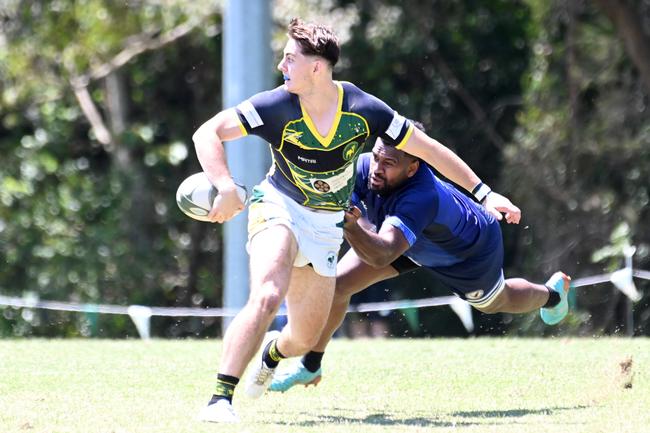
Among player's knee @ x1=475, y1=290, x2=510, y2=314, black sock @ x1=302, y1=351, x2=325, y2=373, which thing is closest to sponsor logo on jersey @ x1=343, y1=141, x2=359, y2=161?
black sock @ x1=302, y1=351, x2=325, y2=373

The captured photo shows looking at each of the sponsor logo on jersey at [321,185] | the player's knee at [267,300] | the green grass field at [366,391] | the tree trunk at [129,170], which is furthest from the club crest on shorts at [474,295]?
the tree trunk at [129,170]

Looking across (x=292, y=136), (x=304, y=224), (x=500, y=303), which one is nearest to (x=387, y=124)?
(x=292, y=136)

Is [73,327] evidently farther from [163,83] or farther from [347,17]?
[347,17]

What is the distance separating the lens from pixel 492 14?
69.4 feet

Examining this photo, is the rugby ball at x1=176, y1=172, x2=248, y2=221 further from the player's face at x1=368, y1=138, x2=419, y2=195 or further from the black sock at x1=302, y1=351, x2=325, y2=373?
the black sock at x1=302, y1=351, x2=325, y2=373

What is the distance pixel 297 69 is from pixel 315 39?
192 millimetres

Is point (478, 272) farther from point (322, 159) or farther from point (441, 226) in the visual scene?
point (322, 159)

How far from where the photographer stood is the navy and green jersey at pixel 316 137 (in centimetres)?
688

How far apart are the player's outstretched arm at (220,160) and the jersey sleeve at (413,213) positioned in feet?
4.51

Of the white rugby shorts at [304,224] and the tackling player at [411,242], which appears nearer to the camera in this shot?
the white rugby shorts at [304,224]

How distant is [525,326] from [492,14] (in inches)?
229

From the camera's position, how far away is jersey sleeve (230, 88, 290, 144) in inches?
269

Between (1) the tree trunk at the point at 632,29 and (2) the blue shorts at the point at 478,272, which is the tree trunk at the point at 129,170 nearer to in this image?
(1) the tree trunk at the point at 632,29

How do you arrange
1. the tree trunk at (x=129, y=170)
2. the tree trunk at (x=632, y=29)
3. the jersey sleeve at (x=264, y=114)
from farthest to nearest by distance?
the tree trunk at (x=129, y=170), the tree trunk at (x=632, y=29), the jersey sleeve at (x=264, y=114)
